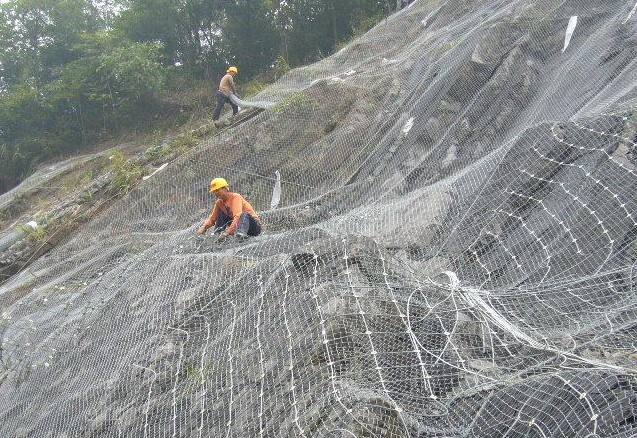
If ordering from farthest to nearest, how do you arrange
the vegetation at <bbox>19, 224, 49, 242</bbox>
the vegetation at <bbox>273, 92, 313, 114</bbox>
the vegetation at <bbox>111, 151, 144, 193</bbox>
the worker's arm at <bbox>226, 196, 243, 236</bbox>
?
the vegetation at <bbox>273, 92, 313, 114</bbox> → the vegetation at <bbox>111, 151, 144, 193</bbox> → the vegetation at <bbox>19, 224, 49, 242</bbox> → the worker's arm at <bbox>226, 196, 243, 236</bbox>

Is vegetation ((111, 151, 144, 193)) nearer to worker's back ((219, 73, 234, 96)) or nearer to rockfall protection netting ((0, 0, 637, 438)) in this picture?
rockfall protection netting ((0, 0, 637, 438))

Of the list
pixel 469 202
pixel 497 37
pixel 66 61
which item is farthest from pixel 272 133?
pixel 66 61

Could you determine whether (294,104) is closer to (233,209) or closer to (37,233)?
(233,209)

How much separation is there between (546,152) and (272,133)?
16.7 ft

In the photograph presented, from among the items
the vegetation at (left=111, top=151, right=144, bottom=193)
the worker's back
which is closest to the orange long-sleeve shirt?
the vegetation at (left=111, top=151, right=144, bottom=193)

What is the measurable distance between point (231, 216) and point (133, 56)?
31.1ft

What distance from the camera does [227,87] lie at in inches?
451

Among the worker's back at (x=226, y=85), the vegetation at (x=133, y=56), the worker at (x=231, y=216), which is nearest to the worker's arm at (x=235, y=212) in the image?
the worker at (x=231, y=216)

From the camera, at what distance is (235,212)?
21.4ft

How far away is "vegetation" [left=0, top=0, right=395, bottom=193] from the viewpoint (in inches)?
621

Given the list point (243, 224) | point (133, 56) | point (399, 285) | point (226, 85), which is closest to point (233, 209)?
point (243, 224)

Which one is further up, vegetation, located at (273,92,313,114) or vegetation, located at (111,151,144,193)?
vegetation, located at (273,92,313,114)

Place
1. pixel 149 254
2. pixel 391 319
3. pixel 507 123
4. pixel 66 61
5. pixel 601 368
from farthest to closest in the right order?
pixel 66 61, pixel 507 123, pixel 149 254, pixel 391 319, pixel 601 368

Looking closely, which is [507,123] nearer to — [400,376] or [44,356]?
[400,376]
